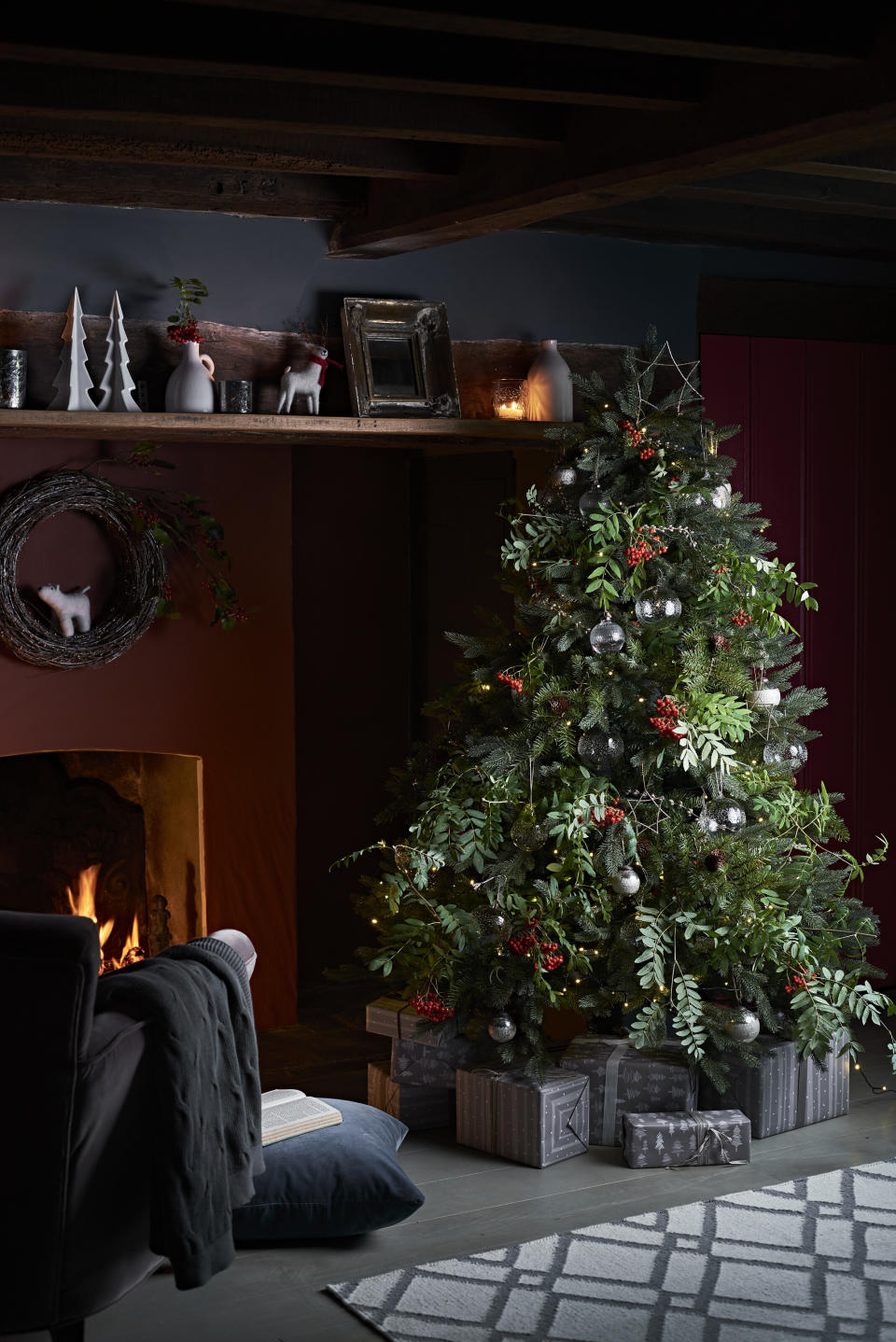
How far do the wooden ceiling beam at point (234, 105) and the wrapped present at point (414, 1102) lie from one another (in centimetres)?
249

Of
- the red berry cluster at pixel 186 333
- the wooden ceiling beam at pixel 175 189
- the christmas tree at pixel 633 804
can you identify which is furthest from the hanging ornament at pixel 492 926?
the wooden ceiling beam at pixel 175 189

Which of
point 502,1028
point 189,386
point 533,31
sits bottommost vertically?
point 502,1028

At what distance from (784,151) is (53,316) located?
215 cm

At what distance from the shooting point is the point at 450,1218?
3.66m

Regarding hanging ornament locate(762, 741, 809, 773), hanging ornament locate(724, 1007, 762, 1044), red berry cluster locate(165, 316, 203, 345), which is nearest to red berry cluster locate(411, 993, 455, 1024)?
hanging ornament locate(724, 1007, 762, 1044)

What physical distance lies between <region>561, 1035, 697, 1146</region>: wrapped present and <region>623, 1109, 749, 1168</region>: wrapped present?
0.45 feet

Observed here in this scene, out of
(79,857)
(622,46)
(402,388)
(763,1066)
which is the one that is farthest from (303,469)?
(622,46)

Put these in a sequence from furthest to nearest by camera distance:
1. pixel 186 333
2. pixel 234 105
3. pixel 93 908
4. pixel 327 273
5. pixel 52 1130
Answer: pixel 93 908 < pixel 327 273 < pixel 186 333 < pixel 234 105 < pixel 52 1130

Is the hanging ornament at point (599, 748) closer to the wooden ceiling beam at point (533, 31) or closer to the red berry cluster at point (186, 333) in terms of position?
the red berry cluster at point (186, 333)

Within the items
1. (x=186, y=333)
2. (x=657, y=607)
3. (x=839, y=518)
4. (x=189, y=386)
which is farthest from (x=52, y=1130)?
(x=839, y=518)

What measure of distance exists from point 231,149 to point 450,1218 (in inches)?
105

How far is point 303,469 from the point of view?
5.90 meters

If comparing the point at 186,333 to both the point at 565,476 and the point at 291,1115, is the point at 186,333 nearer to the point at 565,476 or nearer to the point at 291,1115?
the point at 565,476

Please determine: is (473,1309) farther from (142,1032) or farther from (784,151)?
(784,151)
